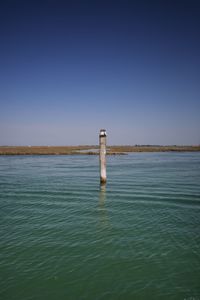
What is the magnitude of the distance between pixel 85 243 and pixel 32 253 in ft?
5.95

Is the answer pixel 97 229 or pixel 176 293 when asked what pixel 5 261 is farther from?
pixel 176 293

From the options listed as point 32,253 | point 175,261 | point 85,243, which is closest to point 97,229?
point 85,243

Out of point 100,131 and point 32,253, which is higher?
point 100,131

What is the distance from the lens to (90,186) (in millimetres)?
17562

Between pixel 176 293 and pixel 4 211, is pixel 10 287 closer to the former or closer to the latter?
pixel 176 293

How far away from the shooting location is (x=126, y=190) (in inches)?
624

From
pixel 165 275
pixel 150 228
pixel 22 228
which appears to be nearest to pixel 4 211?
pixel 22 228

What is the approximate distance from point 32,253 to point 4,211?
5.21m

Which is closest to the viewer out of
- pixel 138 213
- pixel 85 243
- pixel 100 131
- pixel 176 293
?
pixel 176 293

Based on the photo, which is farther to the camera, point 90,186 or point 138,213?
point 90,186

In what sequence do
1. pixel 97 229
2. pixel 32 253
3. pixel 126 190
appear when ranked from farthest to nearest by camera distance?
pixel 126 190, pixel 97 229, pixel 32 253

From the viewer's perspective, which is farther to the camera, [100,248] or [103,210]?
[103,210]

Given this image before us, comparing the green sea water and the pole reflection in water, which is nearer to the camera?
the green sea water

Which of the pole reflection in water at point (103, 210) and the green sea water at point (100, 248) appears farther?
the pole reflection in water at point (103, 210)
